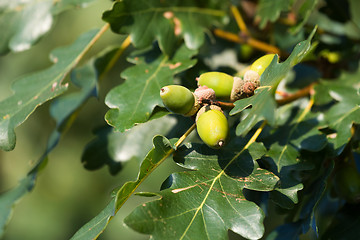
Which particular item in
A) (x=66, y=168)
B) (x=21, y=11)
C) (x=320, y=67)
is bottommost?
(x=66, y=168)

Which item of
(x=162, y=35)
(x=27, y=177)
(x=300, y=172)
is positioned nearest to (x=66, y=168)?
(x=27, y=177)

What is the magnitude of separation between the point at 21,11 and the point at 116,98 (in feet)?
1.98

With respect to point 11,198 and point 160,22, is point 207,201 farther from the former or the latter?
point 11,198

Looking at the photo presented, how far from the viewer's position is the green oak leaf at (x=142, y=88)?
42.2 inches

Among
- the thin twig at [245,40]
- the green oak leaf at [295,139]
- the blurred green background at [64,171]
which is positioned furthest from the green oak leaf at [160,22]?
the blurred green background at [64,171]

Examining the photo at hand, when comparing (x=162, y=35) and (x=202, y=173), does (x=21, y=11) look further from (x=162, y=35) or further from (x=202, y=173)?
(x=202, y=173)

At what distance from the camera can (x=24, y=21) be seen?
1.46 metres

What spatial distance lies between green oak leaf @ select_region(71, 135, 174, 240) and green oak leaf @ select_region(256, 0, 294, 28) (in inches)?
26.4

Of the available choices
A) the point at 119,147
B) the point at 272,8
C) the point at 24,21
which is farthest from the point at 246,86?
the point at 24,21

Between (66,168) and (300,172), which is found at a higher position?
(300,172)

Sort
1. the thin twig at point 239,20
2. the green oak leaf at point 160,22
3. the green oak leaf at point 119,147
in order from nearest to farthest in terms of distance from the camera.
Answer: the green oak leaf at point 160,22
the green oak leaf at point 119,147
the thin twig at point 239,20

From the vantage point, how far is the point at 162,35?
1.30m

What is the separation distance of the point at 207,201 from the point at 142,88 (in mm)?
387

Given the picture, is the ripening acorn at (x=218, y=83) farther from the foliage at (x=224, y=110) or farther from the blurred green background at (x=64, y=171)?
the blurred green background at (x=64, y=171)
